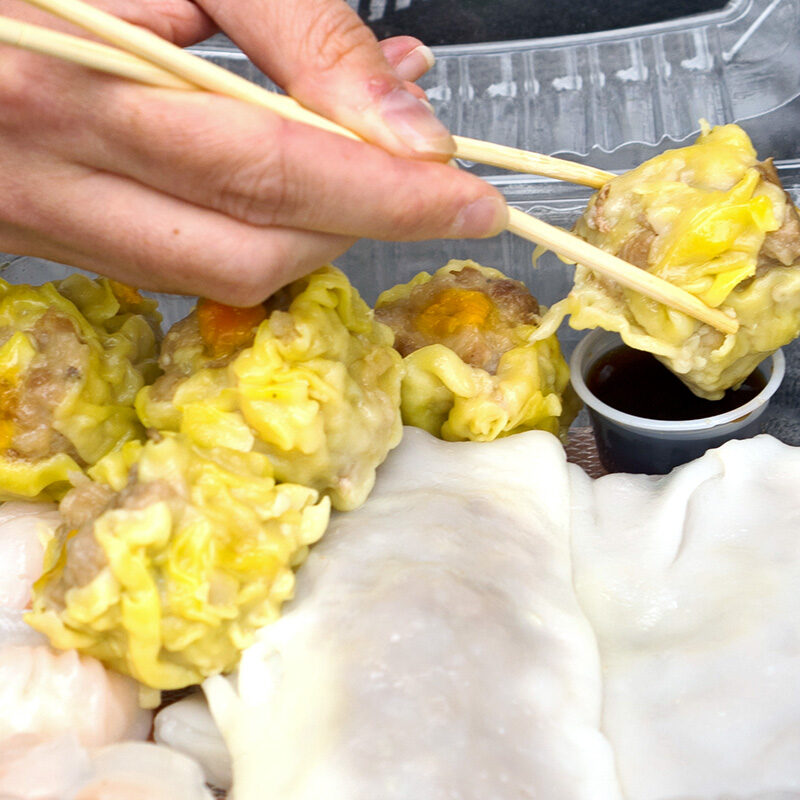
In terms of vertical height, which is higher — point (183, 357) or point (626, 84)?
point (183, 357)

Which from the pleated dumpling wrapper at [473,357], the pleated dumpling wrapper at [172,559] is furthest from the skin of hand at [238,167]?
the pleated dumpling wrapper at [473,357]

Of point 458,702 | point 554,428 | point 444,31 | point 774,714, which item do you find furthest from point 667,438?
point 444,31

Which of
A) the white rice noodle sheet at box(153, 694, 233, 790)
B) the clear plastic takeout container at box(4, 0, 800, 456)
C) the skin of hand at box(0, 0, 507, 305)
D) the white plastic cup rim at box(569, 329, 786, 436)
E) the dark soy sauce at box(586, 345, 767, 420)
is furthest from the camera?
the clear plastic takeout container at box(4, 0, 800, 456)

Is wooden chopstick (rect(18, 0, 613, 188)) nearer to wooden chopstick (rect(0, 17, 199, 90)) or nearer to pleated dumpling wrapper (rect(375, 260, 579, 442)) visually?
wooden chopstick (rect(0, 17, 199, 90))

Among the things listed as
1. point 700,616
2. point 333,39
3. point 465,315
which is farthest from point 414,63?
point 700,616

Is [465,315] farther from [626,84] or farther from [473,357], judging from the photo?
[626,84]

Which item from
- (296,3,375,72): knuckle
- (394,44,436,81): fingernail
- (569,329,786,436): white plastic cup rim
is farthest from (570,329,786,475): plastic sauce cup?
(296,3,375,72): knuckle
